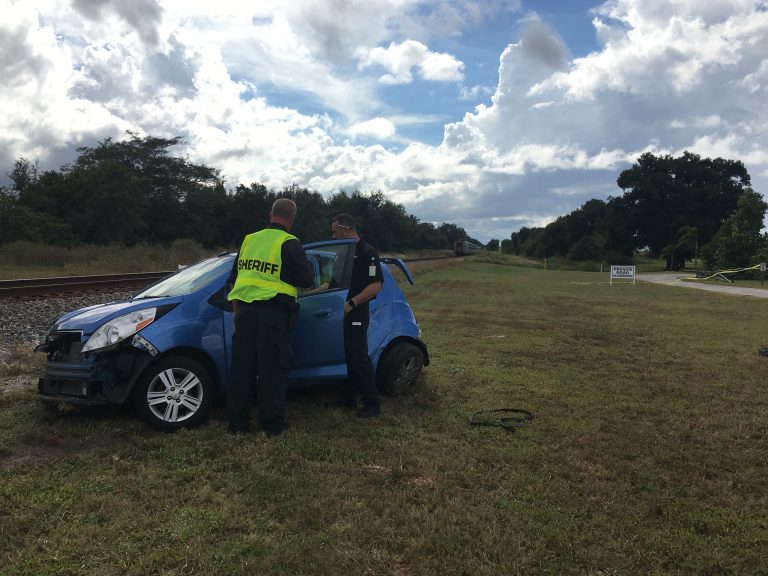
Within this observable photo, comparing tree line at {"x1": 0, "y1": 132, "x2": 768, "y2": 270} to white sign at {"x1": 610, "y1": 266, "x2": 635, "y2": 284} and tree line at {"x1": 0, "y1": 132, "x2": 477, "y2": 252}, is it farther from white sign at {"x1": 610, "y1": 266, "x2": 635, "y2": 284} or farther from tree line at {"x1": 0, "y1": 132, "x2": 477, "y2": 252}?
white sign at {"x1": 610, "y1": 266, "x2": 635, "y2": 284}

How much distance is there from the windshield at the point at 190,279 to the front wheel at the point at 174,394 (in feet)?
2.47

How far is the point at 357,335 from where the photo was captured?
5.28 m

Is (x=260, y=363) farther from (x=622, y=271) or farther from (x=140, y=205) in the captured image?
(x=140, y=205)

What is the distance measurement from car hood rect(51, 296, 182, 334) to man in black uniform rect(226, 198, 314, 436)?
2.29ft

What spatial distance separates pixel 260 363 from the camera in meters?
4.61

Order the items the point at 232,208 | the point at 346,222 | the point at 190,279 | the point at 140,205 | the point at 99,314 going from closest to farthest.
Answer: the point at 99,314 < the point at 190,279 < the point at 346,222 < the point at 140,205 < the point at 232,208

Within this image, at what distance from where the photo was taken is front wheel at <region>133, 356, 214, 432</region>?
4523mm

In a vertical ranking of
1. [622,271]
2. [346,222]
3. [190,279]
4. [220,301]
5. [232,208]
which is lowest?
[622,271]

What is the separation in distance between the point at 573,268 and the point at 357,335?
7548 cm

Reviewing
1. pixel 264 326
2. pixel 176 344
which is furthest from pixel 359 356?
pixel 176 344

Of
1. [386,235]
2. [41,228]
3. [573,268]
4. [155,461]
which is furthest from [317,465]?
[386,235]

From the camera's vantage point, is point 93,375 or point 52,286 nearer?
point 93,375

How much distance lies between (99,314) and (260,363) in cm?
144

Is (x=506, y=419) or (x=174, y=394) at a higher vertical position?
(x=174, y=394)
